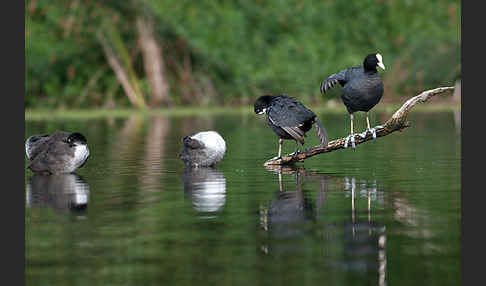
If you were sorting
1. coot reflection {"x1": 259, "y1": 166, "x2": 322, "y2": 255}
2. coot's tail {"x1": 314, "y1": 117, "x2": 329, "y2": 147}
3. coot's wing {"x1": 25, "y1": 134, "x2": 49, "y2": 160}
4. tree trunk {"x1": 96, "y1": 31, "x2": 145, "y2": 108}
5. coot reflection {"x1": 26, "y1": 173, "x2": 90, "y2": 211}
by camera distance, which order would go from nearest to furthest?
coot reflection {"x1": 259, "y1": 166, "x2": 322, "y2": 255}, coot reflection {"x1": 26, "y1": 173, "x2": 90, "y2": 211}, coot's tail {"x1": 314, "y1": 117, "x2": 329, "y2": 147}, coot's wing {"x1": 25, "y1": 134, "x2": 49, "y2": 160}, tree trunk {"x1": 96, "y1": 31, "x2": 145, "y2": 108}

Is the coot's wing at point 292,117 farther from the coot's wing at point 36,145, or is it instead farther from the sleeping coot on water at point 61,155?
the coot's wing at point 36,145

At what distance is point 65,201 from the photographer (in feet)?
35.3

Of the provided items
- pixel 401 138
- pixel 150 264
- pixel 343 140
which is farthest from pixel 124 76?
pixel 150 264

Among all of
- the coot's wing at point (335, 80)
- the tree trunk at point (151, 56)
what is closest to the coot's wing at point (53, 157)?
the coot's wing at point (335, 80)

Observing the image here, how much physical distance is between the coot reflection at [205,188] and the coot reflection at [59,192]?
4.19ft

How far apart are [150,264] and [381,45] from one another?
153 feet

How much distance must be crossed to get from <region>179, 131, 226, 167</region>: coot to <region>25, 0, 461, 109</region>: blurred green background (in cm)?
2712

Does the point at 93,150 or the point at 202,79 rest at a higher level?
the point at 202,79

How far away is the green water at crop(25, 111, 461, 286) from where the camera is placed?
22.0 ft

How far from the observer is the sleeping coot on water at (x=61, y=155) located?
557 inches

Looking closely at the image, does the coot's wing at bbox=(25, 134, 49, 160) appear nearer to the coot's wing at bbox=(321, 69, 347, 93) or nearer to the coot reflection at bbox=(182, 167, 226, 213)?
the coot reflection at bbox=(182, 167, 226, 213)

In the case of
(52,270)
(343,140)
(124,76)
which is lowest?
(52,270)

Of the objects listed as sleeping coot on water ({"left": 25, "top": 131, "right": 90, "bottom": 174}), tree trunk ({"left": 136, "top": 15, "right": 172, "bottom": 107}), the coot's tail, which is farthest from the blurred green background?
the coot's tail

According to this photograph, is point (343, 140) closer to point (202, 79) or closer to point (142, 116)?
point (142, 116)
